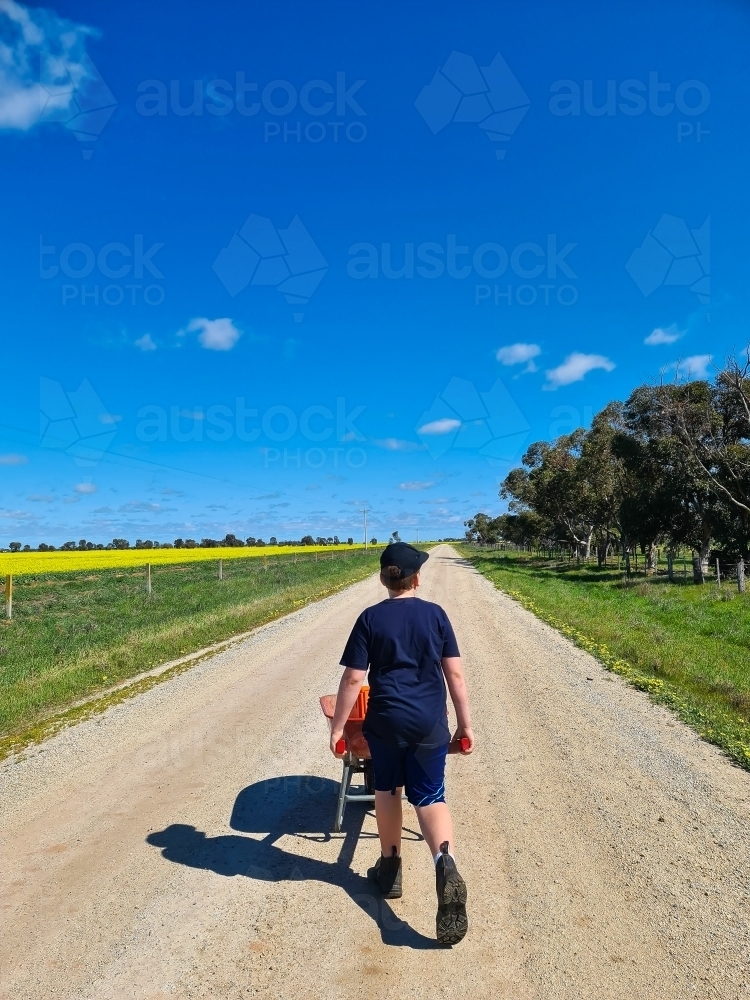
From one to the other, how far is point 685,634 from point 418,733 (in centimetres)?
1242

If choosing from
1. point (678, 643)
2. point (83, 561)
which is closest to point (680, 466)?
point (678, 643)

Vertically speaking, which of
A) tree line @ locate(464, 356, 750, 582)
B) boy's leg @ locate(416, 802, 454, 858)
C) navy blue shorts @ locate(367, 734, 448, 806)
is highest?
tree line @ locate(464, 356, 750, 582)

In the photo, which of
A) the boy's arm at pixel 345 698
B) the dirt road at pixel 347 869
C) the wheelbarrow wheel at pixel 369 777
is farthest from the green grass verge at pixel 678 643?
the boy's arm at pixel 345 698

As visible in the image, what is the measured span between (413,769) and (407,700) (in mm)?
385

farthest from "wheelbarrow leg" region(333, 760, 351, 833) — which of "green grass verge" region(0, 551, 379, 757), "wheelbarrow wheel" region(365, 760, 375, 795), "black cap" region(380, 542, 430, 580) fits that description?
"green grass verge" region(0, 551, 379, 757)

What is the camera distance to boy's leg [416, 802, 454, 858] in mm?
3129

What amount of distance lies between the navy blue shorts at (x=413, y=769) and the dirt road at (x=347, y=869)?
0.70 m

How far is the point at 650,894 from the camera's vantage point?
3402mm

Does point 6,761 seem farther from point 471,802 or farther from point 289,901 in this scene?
point 471,802

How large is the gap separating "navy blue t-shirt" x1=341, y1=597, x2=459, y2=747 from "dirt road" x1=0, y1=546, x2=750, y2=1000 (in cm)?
106

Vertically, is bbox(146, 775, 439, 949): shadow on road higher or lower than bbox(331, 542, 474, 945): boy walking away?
lower

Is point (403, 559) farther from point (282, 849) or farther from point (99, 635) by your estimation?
point (99, 635)

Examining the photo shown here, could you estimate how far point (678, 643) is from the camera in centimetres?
1186

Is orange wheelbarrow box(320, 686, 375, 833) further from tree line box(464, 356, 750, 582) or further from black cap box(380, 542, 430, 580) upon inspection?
tree line box(464, 356, 750, 582)
